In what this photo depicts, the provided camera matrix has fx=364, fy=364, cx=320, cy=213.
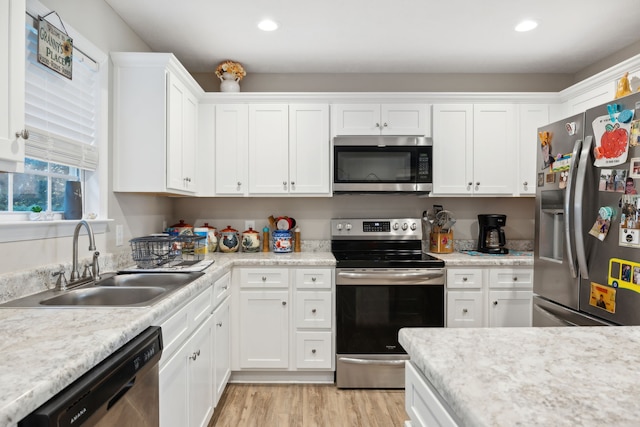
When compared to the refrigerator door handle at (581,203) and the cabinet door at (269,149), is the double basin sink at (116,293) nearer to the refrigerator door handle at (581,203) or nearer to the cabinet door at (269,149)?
the cabinet door at (269,149)

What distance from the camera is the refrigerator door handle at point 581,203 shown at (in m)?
1.74

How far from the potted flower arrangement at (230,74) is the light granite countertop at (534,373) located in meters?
2.59

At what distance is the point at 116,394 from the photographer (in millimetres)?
1013

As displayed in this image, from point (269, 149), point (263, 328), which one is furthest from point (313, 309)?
point (269, 149)

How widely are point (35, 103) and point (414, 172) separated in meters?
2.37

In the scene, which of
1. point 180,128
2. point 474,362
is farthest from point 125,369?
point 180,128

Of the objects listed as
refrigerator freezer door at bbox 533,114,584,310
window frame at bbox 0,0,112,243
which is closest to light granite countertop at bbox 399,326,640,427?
refrigerator freezer door at bbox 533,114,584,310

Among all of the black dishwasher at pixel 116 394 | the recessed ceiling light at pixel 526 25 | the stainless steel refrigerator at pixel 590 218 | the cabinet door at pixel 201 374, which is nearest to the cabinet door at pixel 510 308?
the stainless steel refrigerator at pixel 590 218

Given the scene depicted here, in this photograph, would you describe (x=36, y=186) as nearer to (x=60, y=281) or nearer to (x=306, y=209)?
(x=60, y=281)

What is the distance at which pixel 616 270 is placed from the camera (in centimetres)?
161

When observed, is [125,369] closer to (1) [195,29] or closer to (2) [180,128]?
(2) [180,128]

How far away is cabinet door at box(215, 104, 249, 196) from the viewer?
116 inches

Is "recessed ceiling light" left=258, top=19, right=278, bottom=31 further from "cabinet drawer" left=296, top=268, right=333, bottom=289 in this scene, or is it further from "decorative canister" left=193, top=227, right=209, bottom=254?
"cabinet drawer" left=296, top=268, right=333, bottom=289

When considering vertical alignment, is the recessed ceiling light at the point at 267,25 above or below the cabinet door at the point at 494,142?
above
